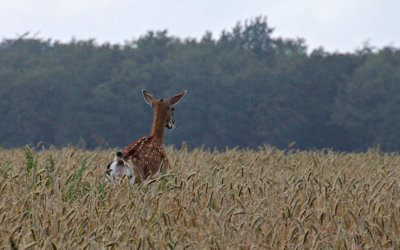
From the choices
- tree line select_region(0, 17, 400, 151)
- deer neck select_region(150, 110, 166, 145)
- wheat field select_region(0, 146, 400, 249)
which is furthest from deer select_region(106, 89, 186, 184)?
tree line select_region(0, 17, 400, 151)

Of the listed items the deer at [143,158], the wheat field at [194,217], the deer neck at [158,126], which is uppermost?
the deer neck at [158,126]

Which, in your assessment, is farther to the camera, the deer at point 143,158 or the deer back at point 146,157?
the deer back at point 146,157

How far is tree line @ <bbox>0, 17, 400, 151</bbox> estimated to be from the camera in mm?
59219

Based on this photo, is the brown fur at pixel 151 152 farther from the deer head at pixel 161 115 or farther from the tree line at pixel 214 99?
the tree line at pixel 214 99

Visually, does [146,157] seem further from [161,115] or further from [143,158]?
[161,115]

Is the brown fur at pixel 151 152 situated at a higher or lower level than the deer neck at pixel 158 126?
lower

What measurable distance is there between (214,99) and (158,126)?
52.9m

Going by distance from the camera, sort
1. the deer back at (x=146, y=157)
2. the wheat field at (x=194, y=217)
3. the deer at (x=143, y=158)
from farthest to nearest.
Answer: the deer back at (x=146, y=157)
the deer at (x=143, y=158)
the wheat field at (x=194, y=217)

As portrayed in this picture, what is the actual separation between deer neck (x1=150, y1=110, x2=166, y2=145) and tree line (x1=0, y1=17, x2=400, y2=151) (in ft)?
157

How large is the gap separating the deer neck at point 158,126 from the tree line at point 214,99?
157ft

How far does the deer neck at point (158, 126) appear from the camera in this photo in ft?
33.2

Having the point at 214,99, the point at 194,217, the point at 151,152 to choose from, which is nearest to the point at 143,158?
the point at 151,152

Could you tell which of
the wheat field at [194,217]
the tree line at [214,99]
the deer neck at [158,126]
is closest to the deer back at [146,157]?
the deer neck at [158,126]

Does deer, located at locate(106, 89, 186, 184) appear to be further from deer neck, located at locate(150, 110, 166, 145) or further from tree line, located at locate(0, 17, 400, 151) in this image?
tree line, located at locate(0, 17, 400, 151)
